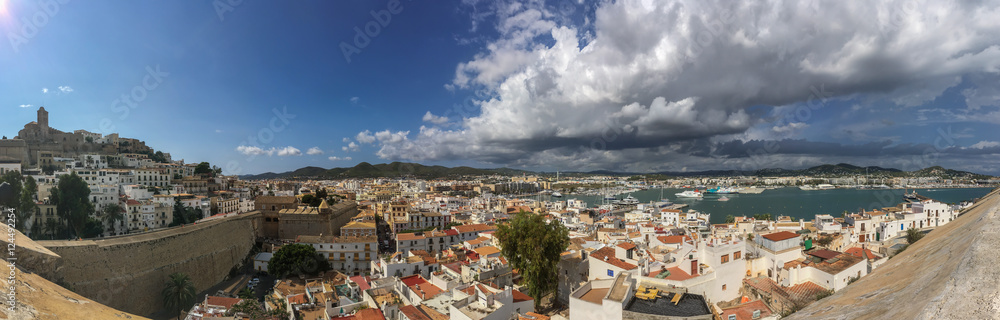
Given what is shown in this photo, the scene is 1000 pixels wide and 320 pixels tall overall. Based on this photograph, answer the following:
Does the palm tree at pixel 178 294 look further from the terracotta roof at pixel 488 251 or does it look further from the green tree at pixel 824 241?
the green tree at pixel 824 241

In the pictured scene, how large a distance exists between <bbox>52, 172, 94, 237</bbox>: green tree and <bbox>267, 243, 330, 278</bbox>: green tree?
337 inches

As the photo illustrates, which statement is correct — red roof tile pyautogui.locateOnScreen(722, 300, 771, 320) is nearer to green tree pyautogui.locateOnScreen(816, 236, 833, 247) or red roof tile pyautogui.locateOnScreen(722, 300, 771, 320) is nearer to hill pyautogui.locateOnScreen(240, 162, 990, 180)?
green tree pyautogui.locateOnScreen(816, 236, 833, 247)

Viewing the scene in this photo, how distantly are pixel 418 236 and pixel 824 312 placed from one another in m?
20.4

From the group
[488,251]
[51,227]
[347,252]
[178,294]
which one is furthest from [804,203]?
[51,227]

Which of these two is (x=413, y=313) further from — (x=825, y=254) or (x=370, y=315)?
(x=825, y=254)

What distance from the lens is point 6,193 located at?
1611 centimetres

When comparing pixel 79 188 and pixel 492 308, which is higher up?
pixel 79 188

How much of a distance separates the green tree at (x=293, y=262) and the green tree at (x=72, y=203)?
8548 millimetres

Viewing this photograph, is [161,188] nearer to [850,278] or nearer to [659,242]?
[659,242]

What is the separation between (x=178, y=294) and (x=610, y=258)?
16050 mm

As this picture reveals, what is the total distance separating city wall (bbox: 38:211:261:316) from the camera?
12656 millimetres

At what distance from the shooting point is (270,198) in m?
29.0

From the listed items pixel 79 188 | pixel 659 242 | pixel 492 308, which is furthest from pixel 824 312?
pixel 79 188

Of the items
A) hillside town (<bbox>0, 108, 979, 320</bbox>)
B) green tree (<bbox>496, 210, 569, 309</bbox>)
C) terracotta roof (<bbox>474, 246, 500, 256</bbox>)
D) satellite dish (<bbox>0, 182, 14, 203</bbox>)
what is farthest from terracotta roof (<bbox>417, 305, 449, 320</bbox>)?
satellite dish (<bbox>0, 182, 14, 203</bbox>)
